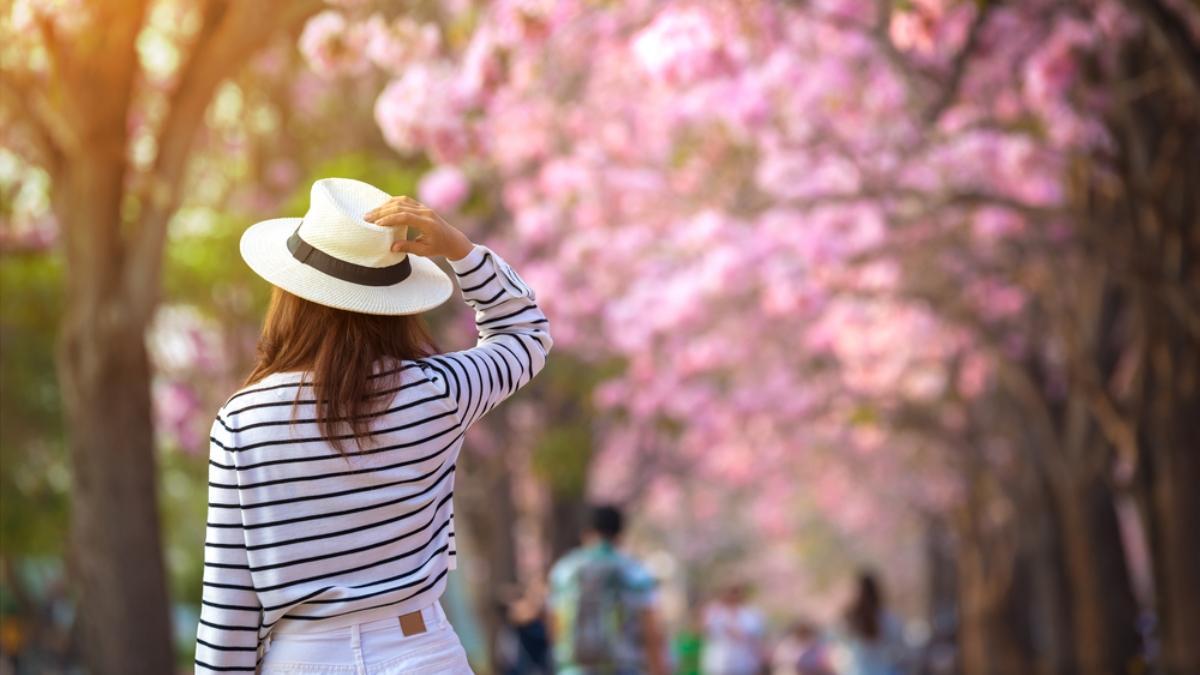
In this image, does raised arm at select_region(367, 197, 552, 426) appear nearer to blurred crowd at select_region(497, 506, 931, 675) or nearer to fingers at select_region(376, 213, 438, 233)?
fingers at select_region(376, 213, 438, 233)

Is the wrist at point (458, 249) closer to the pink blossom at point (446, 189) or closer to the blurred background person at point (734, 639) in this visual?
the pink blossom at point (446, 189)

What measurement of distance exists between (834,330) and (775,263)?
452cm

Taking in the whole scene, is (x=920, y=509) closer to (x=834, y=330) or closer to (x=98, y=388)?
(x=834, y=330)

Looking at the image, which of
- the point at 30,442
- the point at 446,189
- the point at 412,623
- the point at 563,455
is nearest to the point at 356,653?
the point at 412,623

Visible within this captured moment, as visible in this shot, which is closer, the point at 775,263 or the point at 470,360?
the point at 470,360

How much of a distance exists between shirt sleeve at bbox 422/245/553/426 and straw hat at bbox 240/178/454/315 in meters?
0.12

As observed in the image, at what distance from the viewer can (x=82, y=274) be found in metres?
9.13

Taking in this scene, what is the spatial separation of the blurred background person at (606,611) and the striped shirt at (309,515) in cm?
492

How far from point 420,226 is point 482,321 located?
31cm

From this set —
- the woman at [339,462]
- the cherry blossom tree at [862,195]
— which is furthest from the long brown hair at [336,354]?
the cherry blossom tree at [862,195]

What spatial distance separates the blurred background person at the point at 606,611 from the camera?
8266 millimetres

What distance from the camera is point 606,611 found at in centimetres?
830

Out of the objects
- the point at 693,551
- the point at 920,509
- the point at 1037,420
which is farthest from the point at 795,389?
the point at 693,551

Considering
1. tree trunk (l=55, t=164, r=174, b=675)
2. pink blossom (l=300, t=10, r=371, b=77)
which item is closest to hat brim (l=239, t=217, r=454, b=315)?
tree trunk (l=55, t=164, r=174, b=675)
